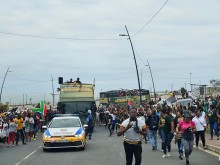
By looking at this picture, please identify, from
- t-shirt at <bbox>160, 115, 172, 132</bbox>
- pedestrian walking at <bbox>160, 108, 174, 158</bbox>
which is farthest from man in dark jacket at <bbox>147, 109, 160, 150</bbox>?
t-shirt at <bbox>160, 115, 172, 132</bbox>

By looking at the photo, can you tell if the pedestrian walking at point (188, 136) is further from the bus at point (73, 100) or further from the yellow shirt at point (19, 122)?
the bus at point (73, 100)

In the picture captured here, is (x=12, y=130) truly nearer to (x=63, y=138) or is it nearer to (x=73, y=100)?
(x=63, y=138)

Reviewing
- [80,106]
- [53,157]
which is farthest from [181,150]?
[80,106]

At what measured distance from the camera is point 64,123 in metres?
18.4

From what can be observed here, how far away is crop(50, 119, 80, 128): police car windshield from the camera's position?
1822 centimetres

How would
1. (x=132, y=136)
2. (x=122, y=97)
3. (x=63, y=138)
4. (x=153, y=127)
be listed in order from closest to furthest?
(x=132, y=136) → (x=63, y=138) → (x=153, y=127) → (x=122, y=97)

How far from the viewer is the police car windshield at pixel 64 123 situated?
59.8 ft

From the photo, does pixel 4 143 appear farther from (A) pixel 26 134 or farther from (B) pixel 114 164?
(B) pixel 114 164

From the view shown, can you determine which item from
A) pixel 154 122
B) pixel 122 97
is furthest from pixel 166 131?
pixel 122 97

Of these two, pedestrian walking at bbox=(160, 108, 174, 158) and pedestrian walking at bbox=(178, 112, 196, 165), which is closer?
pedestrian walking at bbox=(178, 112, 196, 165)

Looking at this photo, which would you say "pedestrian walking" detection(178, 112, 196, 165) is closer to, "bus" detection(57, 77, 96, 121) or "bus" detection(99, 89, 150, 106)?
"bus" detection(57, 77, 96, 121)

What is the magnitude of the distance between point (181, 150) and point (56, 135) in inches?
207

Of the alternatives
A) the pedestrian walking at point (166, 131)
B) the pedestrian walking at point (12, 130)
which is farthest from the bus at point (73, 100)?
the pedestrian walking at point (166, 131)

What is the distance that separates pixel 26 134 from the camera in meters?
24.3
